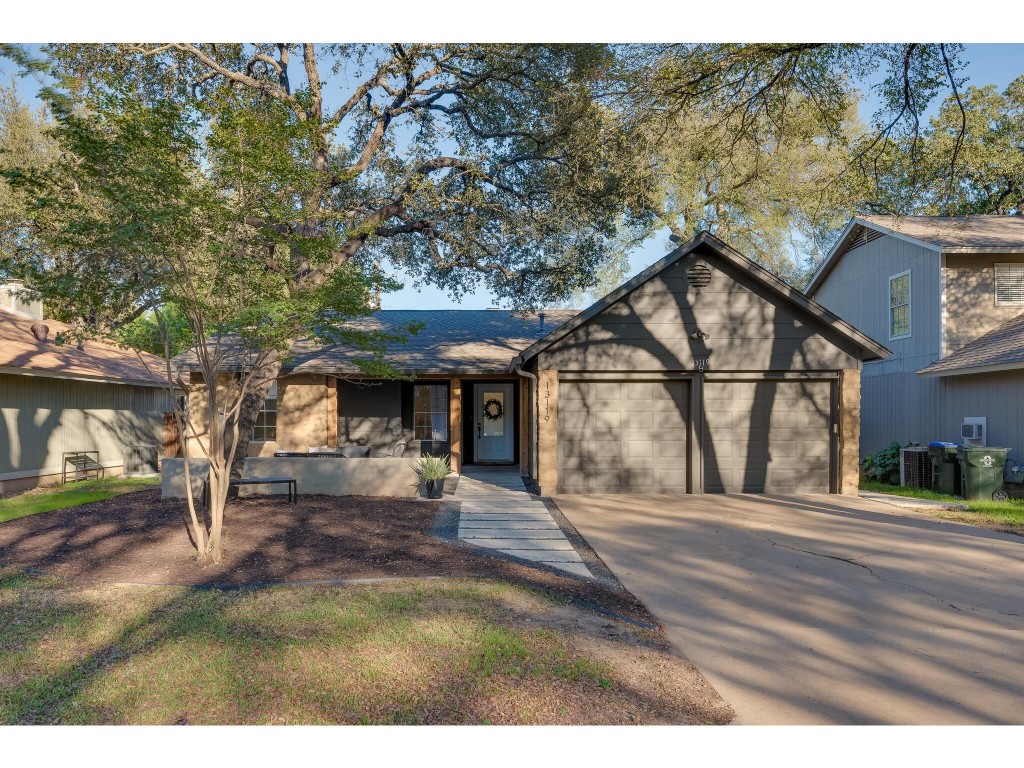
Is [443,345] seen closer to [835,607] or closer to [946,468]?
[946,468]

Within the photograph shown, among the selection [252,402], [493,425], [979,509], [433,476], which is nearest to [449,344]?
[493,425]

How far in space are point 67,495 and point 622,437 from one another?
35.6 ft

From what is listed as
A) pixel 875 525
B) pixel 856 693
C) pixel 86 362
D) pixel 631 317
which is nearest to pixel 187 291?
pixel 856 693

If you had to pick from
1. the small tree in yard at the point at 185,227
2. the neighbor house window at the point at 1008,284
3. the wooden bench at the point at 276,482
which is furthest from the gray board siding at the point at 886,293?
the wooden bench at the point at 276,482

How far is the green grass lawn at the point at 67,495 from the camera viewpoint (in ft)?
36.2

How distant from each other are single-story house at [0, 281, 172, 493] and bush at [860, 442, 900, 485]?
1623cm

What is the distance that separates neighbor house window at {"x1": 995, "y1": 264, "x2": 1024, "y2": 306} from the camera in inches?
613

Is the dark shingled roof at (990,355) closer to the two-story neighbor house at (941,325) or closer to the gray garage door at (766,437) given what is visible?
the two-story neighbor house at (941,325)

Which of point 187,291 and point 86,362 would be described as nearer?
point 187,291

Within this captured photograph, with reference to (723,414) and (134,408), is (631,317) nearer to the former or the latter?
(723,414)

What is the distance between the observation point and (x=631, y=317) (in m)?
13.0

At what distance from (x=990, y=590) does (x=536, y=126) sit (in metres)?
12.4

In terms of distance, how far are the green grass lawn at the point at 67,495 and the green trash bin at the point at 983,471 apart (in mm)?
16146

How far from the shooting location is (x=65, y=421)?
15.3 meters
